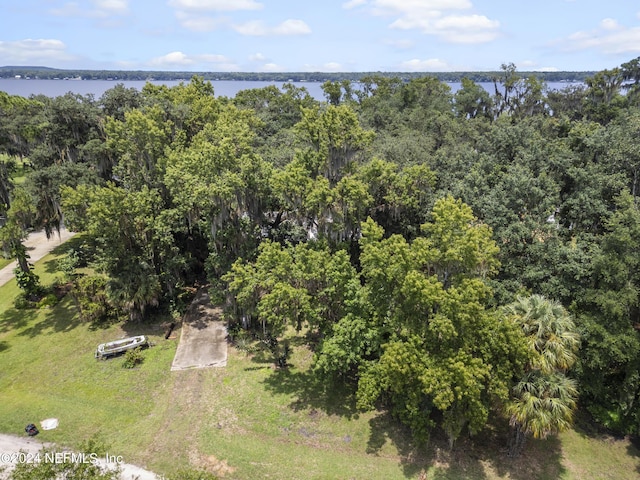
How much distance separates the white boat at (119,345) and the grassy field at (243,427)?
0.50m

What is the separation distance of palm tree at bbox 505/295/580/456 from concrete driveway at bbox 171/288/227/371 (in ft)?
45.1

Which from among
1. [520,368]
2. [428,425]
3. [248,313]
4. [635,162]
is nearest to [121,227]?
[248,313]

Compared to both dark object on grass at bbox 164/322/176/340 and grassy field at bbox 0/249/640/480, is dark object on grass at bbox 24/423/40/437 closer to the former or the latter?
grassy field at bbox 0/249/640/480

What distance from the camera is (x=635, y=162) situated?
1967cm

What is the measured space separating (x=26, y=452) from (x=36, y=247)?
2423cm

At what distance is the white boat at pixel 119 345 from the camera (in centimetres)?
2109

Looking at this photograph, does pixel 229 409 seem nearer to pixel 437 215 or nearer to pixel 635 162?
pixel 437 215

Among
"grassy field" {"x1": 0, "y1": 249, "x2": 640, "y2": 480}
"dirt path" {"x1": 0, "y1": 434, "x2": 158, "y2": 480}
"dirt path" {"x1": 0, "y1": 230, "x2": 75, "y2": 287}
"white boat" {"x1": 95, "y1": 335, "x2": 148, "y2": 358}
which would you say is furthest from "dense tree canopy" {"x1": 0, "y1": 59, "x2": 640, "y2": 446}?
"dirt path" {"x1": 0, "y1": 434, "x2": 158, "y2": 480}

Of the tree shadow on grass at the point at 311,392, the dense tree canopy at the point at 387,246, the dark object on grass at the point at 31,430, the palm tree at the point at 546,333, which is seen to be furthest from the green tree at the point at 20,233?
the palm tree at the point at 546,333

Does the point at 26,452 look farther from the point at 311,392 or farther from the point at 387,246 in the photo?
the point at 387,246

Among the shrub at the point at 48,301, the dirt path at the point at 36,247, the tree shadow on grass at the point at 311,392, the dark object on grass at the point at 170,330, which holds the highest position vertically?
the dirt path at the point at 36,247

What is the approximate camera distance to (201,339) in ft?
74.9

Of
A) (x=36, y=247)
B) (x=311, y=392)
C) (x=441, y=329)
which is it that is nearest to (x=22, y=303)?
(x=36, y=247)

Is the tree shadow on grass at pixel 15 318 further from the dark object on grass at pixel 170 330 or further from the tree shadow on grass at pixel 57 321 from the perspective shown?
the dark object on grass at pixel 170 330
